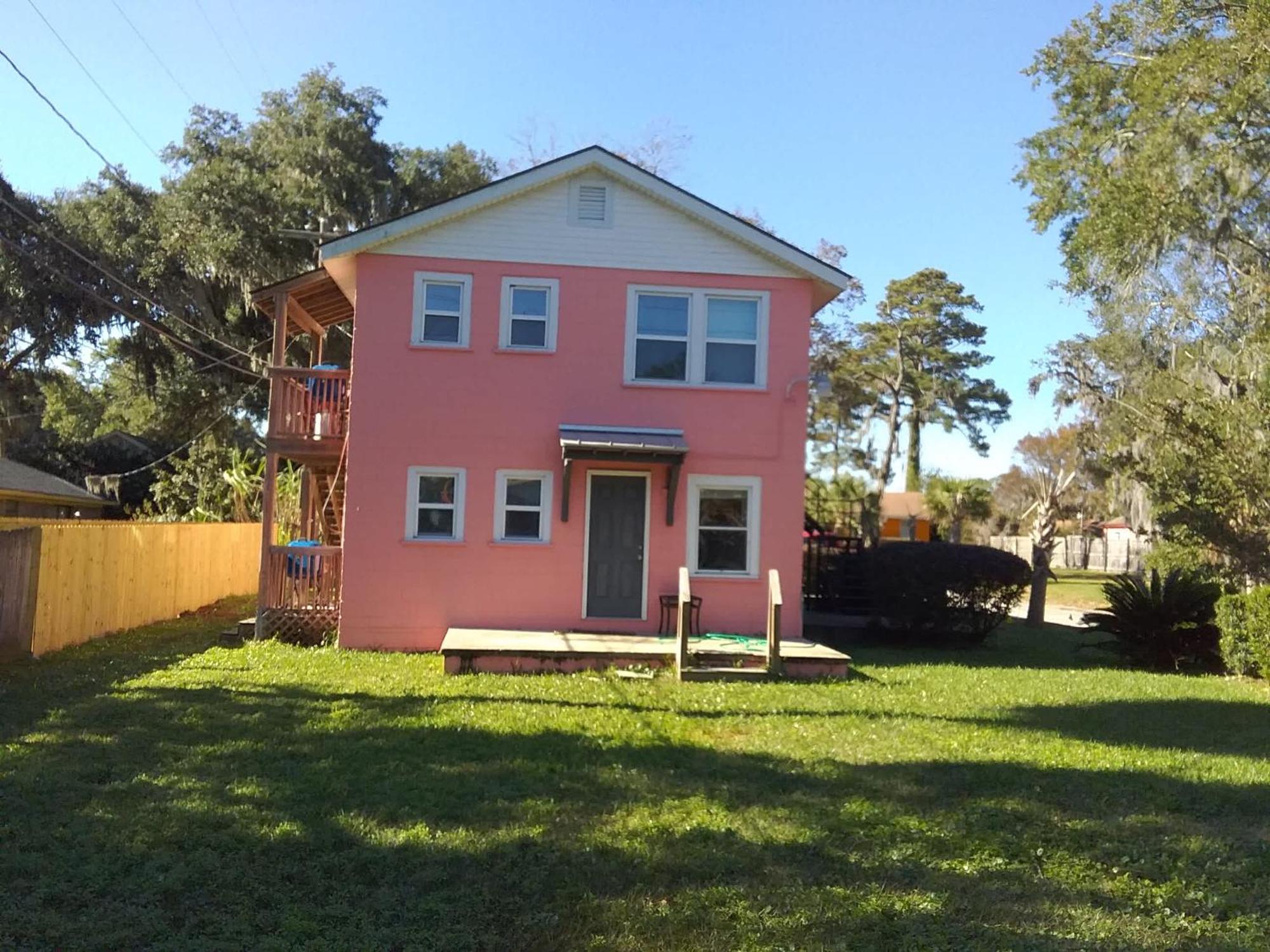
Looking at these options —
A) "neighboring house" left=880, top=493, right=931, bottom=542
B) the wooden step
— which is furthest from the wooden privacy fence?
"neighboring house" left=880, top=493, right=931, bottom=542

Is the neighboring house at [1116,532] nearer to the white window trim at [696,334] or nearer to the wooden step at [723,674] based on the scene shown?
the white window trim at [696,334]

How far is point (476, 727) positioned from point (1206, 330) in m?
18.8

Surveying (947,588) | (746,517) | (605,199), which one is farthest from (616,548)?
(947,588)

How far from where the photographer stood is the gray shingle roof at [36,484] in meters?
29.5

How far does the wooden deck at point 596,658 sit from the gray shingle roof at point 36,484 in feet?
72.6

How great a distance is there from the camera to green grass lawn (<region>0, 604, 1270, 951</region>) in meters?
4.82

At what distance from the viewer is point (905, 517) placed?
44.5 meters

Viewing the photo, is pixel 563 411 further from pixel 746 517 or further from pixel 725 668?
pixel 725 668

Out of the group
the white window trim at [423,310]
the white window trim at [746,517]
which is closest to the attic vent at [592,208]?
the white window trim at [423,310]

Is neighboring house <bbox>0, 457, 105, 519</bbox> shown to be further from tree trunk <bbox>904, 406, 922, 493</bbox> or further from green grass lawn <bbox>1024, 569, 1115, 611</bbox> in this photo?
tree trunk <bbox>904, 406, 922, 493</bbox>

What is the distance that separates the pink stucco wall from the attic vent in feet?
2.13

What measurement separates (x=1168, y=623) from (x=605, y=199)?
31.4 feet

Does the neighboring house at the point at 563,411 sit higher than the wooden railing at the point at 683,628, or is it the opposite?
the neighboring house at the point at 563,411

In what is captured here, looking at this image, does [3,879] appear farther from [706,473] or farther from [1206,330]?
[1206,330]
